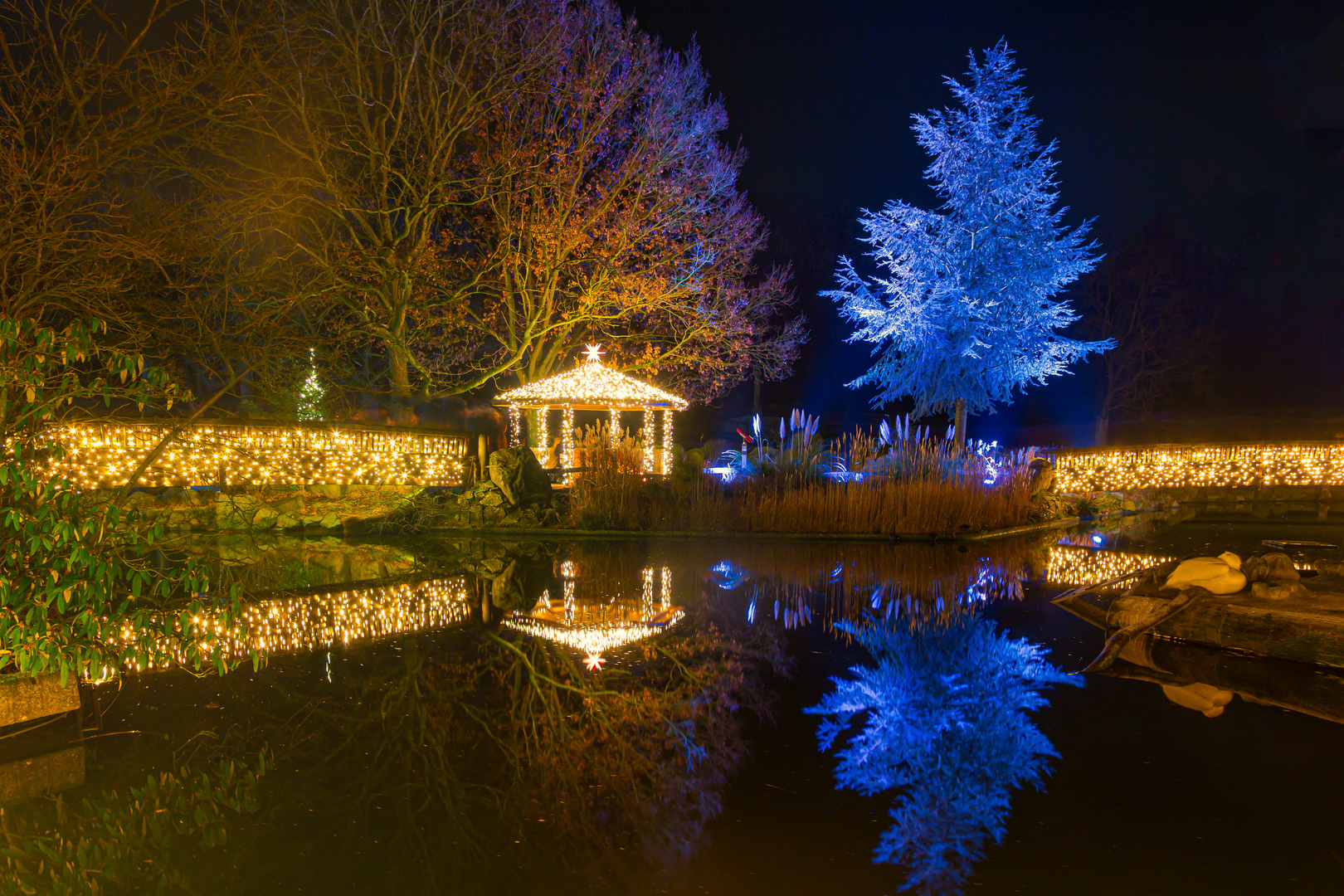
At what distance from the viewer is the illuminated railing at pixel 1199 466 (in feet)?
56.0

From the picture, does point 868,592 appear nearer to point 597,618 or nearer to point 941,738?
point 597,618

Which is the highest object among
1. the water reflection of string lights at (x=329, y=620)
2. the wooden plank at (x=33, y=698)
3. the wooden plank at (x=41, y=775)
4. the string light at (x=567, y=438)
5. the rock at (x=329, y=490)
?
the string light at (x=567, y=438)

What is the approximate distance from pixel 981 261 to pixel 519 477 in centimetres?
1462

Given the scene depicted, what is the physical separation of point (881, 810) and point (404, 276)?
14.6 m

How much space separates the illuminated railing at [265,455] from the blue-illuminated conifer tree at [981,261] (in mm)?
12615

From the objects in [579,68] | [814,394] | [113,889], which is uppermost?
[579,68]

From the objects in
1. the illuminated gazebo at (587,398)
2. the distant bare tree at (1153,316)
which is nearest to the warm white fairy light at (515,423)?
the illuminated gazebo at (587,398)

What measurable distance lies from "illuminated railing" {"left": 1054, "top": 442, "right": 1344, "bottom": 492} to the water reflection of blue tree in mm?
13428

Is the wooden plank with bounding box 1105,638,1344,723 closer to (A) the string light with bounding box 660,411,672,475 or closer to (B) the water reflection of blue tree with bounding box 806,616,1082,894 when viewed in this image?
(B) the water reflection of blue tree with bounding box 806,616,1082,894

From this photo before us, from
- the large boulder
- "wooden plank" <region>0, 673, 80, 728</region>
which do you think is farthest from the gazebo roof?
"wooden plank" <region>0, 673, 80, 728</region>

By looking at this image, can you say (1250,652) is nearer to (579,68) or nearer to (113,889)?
(113,889)

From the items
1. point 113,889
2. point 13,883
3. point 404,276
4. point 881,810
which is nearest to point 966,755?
point 881,810

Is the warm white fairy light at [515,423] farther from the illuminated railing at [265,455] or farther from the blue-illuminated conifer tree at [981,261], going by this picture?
the blue-illuminated conifer tree at [981,261]

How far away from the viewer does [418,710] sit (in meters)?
4.18
